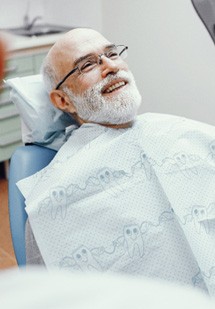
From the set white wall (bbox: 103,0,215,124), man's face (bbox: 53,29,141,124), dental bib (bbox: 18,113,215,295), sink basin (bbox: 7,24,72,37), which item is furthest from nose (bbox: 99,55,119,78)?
sink basin (bbox: 7,24,72,37)

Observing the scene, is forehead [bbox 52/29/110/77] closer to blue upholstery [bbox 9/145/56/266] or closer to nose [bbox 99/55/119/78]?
nose [bbox 99/55/119/78]

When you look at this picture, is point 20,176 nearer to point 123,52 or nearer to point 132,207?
point 132,207

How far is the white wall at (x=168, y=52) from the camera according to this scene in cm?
267

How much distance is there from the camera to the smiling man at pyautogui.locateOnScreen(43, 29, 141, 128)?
1540mm

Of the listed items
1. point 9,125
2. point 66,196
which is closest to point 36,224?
point 66,196

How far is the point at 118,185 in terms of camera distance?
4.55 ft

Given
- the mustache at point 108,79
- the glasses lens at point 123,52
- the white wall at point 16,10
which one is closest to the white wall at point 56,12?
the white wall at point 16,10

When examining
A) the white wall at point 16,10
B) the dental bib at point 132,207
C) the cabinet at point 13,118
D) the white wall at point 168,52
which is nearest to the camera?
the dental bib at point 132,207

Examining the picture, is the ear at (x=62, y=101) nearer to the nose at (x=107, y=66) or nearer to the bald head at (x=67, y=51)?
the bald head at (x=67, y=51)

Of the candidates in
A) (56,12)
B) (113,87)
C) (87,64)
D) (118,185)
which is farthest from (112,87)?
(56,12)

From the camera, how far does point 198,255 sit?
1.27m

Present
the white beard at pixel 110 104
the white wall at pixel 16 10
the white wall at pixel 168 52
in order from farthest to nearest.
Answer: the white wall at pixel 16 10 < the white wall at pixel 168 52 < the white beard at pixel 110 104

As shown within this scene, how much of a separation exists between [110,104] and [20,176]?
354mm

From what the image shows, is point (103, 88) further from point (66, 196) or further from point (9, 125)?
point (9, 125)
